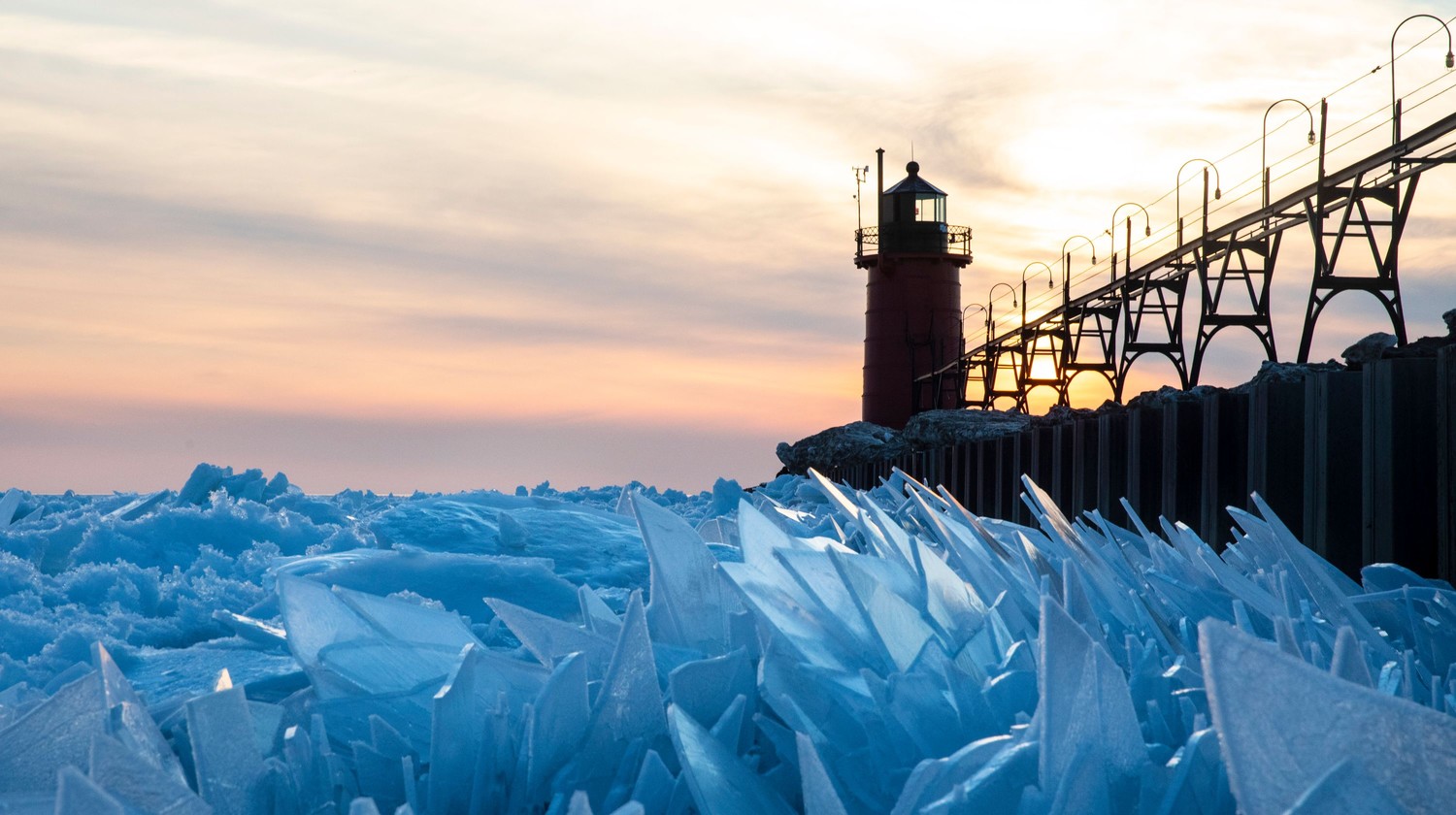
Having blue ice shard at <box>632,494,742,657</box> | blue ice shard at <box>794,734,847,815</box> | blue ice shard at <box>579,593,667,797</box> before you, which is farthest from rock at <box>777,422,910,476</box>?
blue ice shard at <box>794,734,847,815</box>

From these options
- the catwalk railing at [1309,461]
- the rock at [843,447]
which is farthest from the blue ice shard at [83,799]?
the rock at [843,447]

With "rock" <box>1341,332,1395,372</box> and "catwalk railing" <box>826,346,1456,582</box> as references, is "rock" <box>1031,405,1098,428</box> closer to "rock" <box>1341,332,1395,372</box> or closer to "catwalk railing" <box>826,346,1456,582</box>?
"catwalk railing" <box>826,346,1456,582</box>

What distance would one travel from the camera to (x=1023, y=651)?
913mm

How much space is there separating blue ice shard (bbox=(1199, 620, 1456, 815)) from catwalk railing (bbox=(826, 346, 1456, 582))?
3.41 meters

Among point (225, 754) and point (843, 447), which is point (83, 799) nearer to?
point (225, 754)

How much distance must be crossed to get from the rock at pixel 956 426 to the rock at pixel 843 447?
1078mm

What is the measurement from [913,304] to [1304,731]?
30.6 meters

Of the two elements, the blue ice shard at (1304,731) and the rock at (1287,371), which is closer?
the blue ice shard at (1304,731)

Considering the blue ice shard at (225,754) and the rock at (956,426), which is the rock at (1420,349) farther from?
the rock at (956,426)

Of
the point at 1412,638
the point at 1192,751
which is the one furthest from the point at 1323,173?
the point at 1192,751

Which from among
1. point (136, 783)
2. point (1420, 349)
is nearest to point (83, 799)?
point (136, 783)

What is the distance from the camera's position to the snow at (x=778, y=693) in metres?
0.58

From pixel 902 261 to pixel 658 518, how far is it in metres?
30.2

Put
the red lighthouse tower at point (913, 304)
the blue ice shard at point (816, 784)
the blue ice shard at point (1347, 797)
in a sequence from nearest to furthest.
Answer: the blue ice shard at point (1347, 797)
the blue ice shard at point (816, 784)
the red lighthouse tower at point (913, 304)
